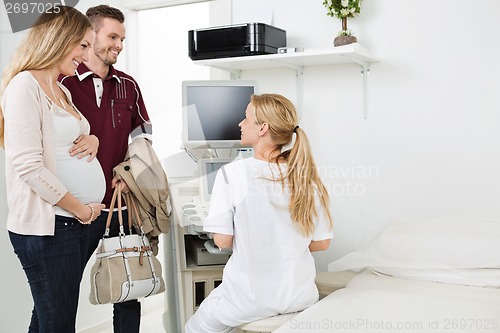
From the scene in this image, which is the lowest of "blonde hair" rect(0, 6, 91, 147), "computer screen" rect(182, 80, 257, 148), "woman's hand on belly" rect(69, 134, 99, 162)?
"woman's hand on belly" rect(69, 134, 99, 162)

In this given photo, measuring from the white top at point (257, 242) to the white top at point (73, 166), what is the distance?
0.45 meters

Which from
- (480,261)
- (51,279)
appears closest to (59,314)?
(51,279)

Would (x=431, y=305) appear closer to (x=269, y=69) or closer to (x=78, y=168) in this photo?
(x=78, y=168)

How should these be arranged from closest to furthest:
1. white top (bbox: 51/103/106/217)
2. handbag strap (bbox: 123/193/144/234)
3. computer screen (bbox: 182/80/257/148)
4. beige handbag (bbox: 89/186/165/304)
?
white top (bbox: 51/103/106/217)
beige handbag (bbox: 89/186/165/304)
handbag strap (bbox: 123/193/144/234)
computer screen (bbox: 182/80/257/148)

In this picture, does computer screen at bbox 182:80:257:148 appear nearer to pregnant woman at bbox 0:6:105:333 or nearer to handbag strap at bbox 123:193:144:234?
handbag strap at bbox 123:193:144:234

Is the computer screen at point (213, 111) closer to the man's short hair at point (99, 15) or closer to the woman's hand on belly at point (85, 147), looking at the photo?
the man's short hair at point (99, 15)

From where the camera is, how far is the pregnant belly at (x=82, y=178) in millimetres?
2133

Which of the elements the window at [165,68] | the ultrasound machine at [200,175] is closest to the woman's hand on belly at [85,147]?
the ultrasound machine at [200,175]

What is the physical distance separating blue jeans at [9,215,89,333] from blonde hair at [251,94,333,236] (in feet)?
2.33

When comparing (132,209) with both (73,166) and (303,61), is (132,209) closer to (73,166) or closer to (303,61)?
(73,166)

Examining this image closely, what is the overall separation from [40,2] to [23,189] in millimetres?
1203

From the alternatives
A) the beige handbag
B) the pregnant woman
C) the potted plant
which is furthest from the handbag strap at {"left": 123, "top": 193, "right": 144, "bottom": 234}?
the potted plant

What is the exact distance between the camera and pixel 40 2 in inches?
114

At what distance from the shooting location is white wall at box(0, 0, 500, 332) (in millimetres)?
2707
